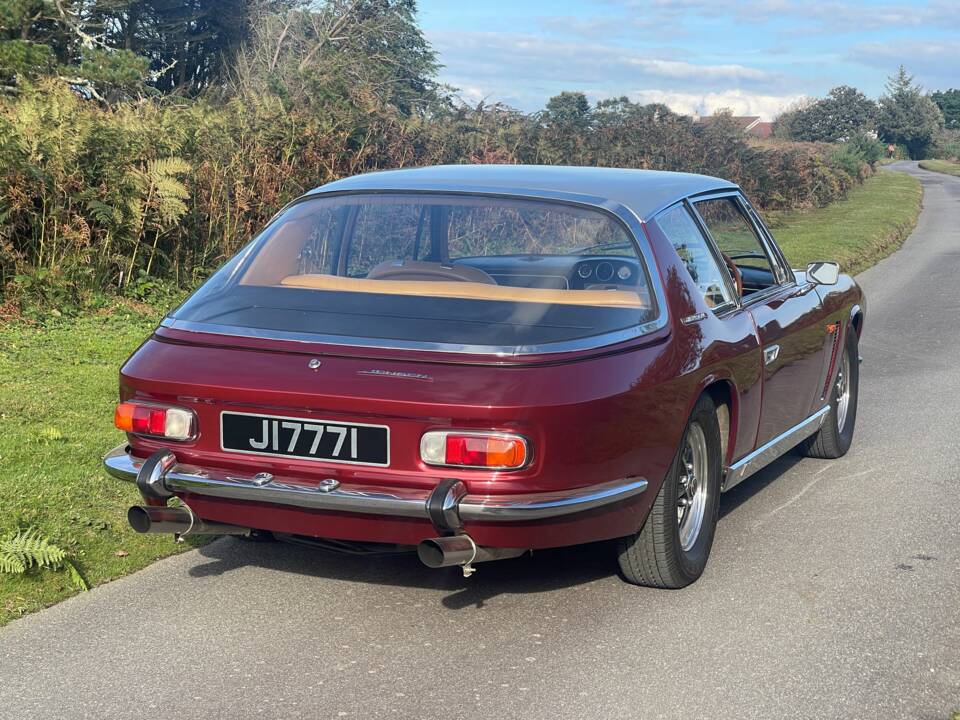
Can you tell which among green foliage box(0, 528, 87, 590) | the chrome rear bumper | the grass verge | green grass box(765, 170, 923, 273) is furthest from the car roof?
green grass box(765, 170, 923, 273)

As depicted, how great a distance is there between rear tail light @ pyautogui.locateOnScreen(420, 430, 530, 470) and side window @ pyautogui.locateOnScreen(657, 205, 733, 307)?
4.62 feet

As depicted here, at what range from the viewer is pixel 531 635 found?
4.38 m

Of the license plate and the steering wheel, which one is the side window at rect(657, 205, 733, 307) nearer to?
the steering wheel

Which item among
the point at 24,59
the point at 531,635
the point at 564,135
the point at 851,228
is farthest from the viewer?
the point at 851,228

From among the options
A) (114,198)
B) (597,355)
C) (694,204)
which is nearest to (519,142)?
(114,198)

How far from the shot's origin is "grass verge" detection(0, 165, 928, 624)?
5090mm

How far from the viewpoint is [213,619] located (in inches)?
178

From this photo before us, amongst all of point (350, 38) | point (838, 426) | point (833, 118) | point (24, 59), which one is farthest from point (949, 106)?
point (838, 426)

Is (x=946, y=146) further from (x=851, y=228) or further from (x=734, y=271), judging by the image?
(x=734, y=271)

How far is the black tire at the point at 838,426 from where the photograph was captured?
7.09 m

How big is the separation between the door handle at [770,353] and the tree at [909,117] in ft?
384

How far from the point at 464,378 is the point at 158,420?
3.78ft

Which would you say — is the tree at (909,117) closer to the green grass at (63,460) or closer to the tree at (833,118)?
the tree at (833,118)

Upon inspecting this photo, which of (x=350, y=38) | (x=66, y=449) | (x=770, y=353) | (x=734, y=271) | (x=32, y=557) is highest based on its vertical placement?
(x=350, y=38)
